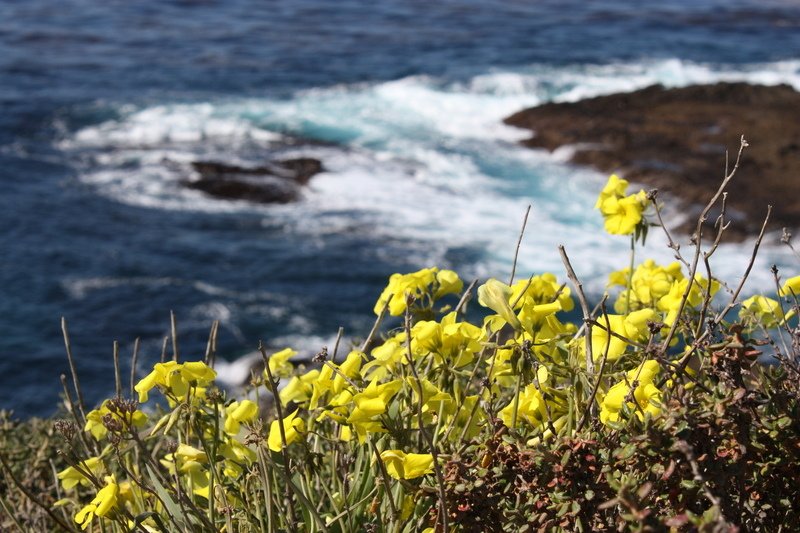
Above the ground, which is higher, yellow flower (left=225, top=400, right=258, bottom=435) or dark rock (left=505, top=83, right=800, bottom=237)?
yellow flower (left=225, top=400, right=258, bottom=435)

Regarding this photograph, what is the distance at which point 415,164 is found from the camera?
12305mm

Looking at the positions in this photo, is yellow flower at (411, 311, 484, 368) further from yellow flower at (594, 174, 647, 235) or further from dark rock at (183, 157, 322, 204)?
dark rock at (183, 157, 322, 204)

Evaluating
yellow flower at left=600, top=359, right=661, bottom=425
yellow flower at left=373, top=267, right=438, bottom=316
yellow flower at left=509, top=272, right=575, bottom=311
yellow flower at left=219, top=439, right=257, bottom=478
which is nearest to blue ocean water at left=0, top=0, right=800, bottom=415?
yellow flower at left=219, top=439, right=257, bottom=478

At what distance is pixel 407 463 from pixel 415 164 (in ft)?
35.9

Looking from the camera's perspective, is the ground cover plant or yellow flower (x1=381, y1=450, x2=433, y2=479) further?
yellow flower (x1=381, y1=450, x2=433, y2=479)

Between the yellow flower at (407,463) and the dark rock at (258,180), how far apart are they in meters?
10.0

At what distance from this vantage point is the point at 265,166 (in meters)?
12.3

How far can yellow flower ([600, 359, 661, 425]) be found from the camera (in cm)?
149

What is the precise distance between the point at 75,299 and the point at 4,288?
2.34ft

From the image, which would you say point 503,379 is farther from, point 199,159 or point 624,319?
point 199,159

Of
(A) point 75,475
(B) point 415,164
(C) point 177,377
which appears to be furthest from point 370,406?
(B) point 415,164

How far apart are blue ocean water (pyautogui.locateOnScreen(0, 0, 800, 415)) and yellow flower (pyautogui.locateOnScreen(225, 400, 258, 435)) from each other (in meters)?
6.19

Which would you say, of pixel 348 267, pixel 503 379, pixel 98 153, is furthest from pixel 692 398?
pixel 98 153

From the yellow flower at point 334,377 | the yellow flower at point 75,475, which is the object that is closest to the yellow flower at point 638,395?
the yellow flower at point 334,377
